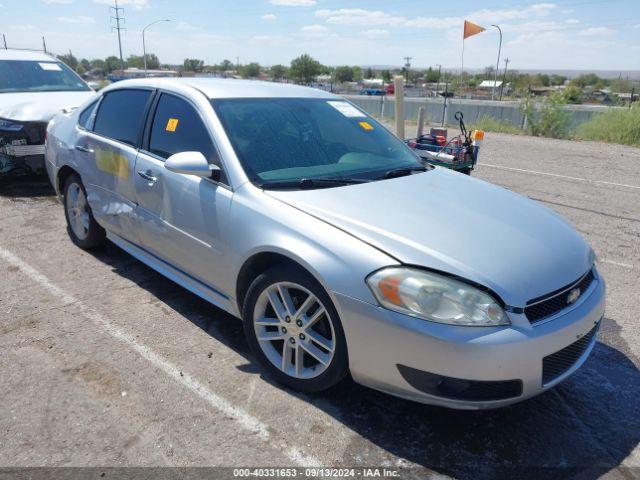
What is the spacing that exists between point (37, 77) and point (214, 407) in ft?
23.6

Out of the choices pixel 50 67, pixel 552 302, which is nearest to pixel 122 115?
pixel 552 302

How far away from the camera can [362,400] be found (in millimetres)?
2803

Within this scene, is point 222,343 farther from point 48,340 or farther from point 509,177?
point 509,177

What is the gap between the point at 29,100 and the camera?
693cm

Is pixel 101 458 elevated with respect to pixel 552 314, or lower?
lower

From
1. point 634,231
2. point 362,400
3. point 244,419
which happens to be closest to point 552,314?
point 362,400

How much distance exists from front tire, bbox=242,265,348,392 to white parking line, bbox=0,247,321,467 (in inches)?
12.6

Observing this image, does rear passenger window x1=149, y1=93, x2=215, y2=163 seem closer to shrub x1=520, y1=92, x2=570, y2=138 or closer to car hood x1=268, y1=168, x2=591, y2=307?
car hood x1=268, y1=168, x2=591, y2=307

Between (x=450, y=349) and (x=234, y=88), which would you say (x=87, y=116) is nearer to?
(x=234, y=88)

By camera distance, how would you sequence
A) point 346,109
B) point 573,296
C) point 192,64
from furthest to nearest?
point 192,64
point 346,109
point 573,296

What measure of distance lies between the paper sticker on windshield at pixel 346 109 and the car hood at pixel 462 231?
94 centimetres

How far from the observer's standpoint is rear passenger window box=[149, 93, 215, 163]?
3252 millimetres

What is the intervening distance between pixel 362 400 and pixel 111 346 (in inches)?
65.4

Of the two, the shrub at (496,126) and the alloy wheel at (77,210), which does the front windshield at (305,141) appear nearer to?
the alloy wheel at (77,210)
